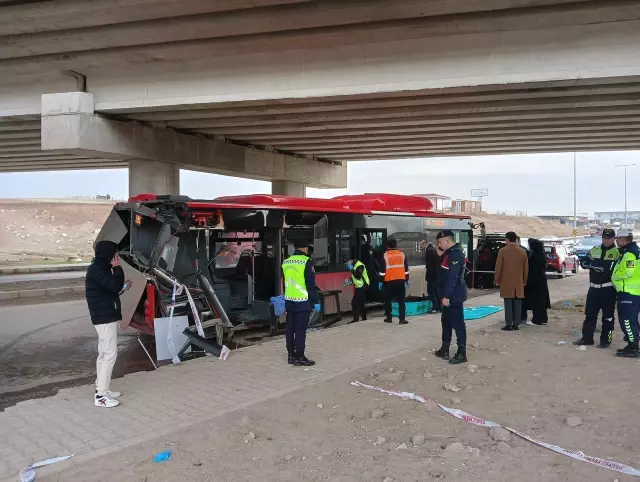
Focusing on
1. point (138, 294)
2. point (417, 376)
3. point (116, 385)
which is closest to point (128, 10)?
→ point (138, 294)

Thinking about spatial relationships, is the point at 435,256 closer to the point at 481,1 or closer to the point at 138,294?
the point at 481,1

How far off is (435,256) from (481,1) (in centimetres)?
541

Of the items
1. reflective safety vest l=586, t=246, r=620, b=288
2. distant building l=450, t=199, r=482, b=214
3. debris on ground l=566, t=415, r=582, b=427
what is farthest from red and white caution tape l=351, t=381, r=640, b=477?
distant building l=450, t=199, r=482, b=214

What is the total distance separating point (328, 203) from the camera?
10664 millimetres

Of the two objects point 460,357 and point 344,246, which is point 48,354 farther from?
point 460,357

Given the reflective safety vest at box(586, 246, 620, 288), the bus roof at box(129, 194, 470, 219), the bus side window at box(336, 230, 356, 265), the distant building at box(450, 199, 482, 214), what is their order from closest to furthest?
1. the reflective safety vest at box(586, 246, 620, 288)
2. the bus roof at box(129, 194, 470, 219)
3. the bus side window at box(336, 230, 356, 265)
4. the distant building at box(450, 199, 482, 214)

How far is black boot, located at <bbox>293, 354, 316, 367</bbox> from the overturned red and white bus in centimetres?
174

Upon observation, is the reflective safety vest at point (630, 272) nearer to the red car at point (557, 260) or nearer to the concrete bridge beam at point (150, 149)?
the concrete bridge beam at point (150, 149)

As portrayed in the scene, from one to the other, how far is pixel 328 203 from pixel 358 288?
1869 millimetres

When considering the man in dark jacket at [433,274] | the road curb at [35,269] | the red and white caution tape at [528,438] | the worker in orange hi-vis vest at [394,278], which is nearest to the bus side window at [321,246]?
the worker in orange hi-vis vest at [394,278]

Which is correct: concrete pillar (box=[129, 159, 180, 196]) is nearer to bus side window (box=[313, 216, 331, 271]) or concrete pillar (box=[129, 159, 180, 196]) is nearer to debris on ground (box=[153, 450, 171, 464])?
bus side window (box=[313, 216, 331, 271])

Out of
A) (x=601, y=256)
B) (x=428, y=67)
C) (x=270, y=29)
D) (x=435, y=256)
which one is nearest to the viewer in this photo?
(x=601, y=256)

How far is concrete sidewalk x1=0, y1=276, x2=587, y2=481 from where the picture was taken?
4.55 metres

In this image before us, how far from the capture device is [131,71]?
1502 centimetres
